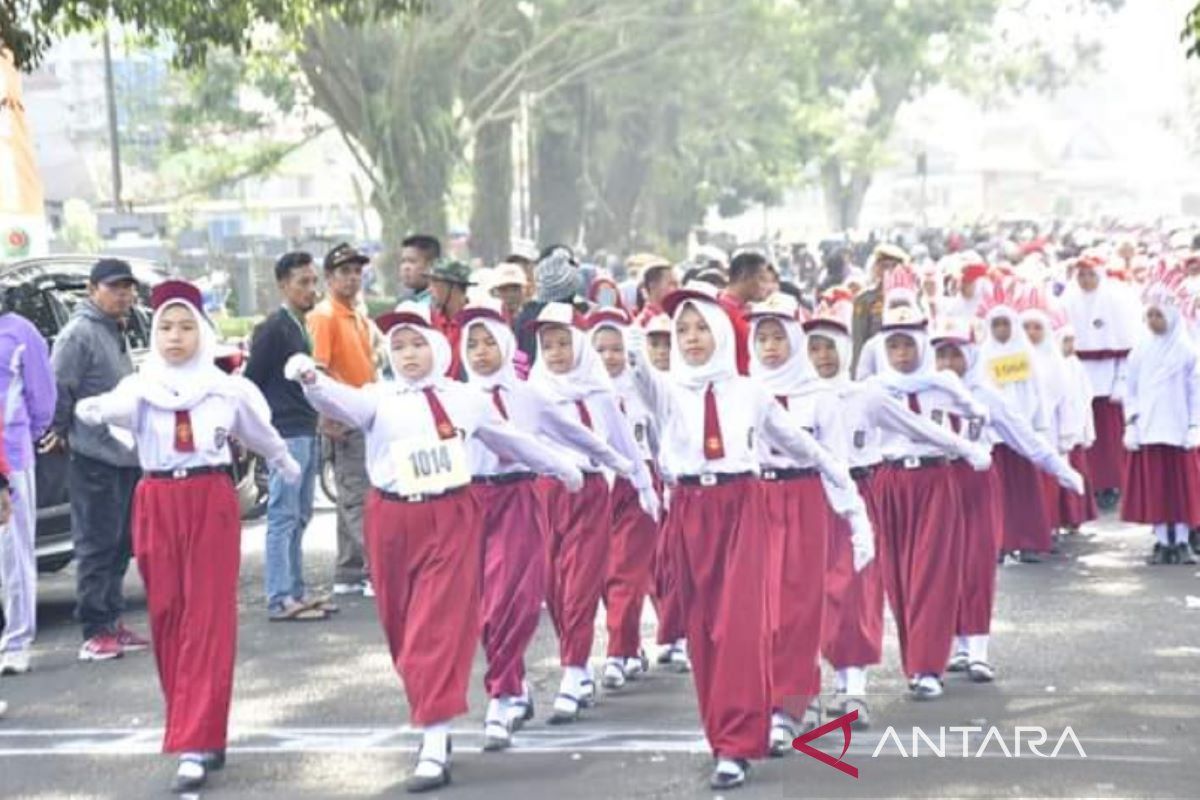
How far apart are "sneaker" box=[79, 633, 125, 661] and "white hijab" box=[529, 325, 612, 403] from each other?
2865 millimetres

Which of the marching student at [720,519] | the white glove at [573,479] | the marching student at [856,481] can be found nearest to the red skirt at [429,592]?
the white glove at [573,479]

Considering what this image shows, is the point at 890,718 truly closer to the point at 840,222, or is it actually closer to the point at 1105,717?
the point at 1105,717

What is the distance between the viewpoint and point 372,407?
884 cm

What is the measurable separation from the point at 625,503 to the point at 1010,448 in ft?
12.4

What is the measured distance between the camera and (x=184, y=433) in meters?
8.87

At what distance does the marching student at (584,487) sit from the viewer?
9.98 metres

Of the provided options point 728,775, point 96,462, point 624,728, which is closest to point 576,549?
point 624,728

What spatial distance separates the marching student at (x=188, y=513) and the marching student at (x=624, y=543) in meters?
1.93

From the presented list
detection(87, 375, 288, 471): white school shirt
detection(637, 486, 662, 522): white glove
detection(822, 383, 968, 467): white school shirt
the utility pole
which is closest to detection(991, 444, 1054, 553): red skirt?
detection(822, 383, 968, 467): white school shirt

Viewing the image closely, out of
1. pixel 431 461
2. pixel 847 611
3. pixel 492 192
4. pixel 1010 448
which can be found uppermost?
pixel 492 192

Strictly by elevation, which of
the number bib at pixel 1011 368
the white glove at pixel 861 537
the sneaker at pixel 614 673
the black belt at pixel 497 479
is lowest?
the sneaker at pixel 614 673

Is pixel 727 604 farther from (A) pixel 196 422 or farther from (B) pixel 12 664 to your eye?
(B) pixel 12 664

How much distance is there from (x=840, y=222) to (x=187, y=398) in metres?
73.2

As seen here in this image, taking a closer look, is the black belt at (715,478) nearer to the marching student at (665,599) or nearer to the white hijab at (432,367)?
the white hijab at (432,367)
